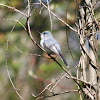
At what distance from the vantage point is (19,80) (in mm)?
5547

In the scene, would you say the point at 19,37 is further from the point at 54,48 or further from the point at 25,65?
the point at 54,48

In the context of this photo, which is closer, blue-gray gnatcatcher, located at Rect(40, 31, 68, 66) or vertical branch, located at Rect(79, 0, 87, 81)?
vertical branch, located at Rect(79, 0, 87, 81)

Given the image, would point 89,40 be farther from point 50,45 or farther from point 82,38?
point 50,45

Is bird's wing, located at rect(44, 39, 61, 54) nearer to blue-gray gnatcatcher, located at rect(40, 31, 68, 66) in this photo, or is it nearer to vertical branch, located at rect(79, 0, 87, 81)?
blue-gray gnatcatcher, located at rect(40, 31, 68, 66)

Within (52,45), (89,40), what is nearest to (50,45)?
(52,45)

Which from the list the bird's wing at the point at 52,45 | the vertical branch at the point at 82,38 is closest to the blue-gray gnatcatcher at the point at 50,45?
the bird's wing at the point at 52,45

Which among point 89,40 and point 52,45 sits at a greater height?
point 89,40

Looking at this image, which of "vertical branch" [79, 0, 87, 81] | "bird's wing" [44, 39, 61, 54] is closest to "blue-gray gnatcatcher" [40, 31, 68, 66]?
"bird's wing" [44, 39, 61, 54]

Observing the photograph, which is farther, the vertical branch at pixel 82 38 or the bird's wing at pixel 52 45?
the bird's wing at pixel 52 45

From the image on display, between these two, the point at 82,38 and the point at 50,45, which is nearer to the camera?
the point at 82,38

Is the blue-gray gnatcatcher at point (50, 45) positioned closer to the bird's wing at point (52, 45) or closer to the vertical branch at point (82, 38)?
the bird's wing at point (52, 45)

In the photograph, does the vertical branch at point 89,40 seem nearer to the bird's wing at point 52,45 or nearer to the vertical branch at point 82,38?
the vertical branch at point 82,38

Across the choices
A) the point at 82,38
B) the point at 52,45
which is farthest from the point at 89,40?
the point at 52,45

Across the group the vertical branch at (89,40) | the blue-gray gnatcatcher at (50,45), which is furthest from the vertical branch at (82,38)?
the blue-gray gnatcatcher at (50,45)
